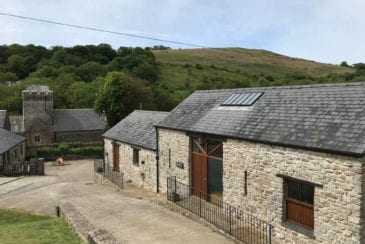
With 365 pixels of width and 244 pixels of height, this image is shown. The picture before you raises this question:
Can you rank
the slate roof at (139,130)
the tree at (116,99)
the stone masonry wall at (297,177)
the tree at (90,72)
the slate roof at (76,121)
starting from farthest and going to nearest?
1. the tree at (90,72)
2. the slate roof at (76,121)
3. the tree at (116,99)
4. the slate roof at (139,130)
5. the stone masonry wall at (297,177)

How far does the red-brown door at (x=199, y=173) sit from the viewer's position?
52.6ft

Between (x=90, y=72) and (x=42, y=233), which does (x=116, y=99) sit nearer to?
(x=42, y=233)

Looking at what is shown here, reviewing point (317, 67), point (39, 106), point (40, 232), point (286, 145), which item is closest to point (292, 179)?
point (286, 145)

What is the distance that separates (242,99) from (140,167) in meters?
8.43

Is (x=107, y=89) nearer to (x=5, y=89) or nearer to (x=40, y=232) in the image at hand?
(x=5, y=89)

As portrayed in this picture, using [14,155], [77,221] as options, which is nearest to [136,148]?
[77,221]

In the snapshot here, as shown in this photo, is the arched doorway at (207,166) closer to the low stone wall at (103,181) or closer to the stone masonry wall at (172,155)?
the stone masonry wall at (172,155)

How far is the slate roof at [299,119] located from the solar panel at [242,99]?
238mm

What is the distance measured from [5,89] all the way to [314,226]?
2907 inches

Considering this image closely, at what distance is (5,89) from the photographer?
72.8 meters

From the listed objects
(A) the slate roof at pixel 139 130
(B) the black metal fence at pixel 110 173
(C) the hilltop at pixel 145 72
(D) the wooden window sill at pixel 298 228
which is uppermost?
(C) the hilltop at pixel 145 72

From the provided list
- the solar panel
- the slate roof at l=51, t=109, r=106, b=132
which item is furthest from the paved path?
the slate roof at l=51, t=109, r=106, b=132

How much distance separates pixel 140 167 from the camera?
2162 cm

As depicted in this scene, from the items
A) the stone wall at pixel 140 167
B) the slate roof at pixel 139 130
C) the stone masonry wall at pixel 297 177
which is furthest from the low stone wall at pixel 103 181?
the stone masonry wall at pixel 297 177
